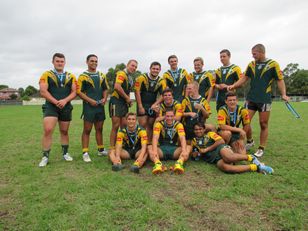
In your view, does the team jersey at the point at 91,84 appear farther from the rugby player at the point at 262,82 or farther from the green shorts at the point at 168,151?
the rugby player at the point at 262,82

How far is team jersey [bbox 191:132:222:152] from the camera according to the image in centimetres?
557

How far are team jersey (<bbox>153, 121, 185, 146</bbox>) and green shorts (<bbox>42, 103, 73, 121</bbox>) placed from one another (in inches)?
84.7

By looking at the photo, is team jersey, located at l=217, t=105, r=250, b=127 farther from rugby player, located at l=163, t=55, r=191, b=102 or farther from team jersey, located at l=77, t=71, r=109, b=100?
team jersey, located at l=77, t=71, r=109, b=100

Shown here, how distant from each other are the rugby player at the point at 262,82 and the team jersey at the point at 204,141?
4.44 ft

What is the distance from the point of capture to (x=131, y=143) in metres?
5.95

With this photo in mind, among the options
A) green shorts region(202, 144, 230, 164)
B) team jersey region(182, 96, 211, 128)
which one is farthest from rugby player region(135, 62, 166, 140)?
green shorts region(202, 144, 230, 164)

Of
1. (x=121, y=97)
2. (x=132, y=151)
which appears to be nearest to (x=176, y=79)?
(x=121, y=97)

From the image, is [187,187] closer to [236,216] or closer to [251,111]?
[236,216]

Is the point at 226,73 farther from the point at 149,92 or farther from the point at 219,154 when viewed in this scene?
the point at 219,154

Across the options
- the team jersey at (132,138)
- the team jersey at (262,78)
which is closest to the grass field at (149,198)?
the team jersey at (132,138)

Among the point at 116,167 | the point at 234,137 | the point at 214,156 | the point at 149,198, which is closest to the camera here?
the point at 149,198

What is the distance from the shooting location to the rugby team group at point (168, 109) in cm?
565

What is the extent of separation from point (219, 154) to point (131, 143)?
2048mm

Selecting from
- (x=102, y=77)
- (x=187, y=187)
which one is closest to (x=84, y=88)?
(x=102, y=77)
